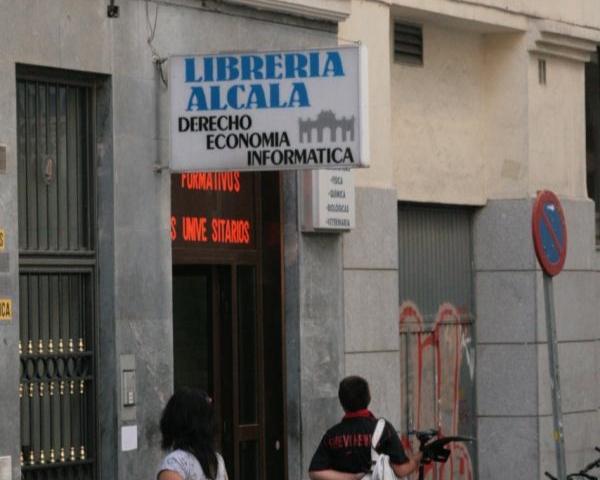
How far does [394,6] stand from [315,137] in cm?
418

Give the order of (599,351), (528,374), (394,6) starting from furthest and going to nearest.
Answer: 1. (599,351)
2. (528,374)
3. (394,6)

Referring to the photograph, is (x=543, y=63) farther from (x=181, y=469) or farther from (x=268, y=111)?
(x=181, y=469)

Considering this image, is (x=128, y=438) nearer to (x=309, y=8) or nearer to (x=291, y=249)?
(x=291, y=249)

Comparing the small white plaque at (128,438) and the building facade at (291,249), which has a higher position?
the building facade at (291,249)

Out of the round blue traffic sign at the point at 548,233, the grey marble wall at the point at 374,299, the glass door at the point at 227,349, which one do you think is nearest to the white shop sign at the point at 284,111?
the round blue traffic sign at the point at 548,233

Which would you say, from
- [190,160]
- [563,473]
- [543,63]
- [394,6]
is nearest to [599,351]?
[543,63]

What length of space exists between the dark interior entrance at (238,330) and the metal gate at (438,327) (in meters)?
2.13

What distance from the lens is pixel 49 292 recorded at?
12742mm

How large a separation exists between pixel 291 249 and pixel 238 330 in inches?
31.2

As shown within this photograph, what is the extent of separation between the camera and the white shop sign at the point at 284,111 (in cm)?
1250

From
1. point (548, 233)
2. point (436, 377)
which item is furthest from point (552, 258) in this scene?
point (436, 377)

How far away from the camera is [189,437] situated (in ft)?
30.0

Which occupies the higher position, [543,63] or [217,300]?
[543,63]

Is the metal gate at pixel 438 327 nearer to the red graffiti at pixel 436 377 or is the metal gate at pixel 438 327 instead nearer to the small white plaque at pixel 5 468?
the red graffiti at pixel 436 377
